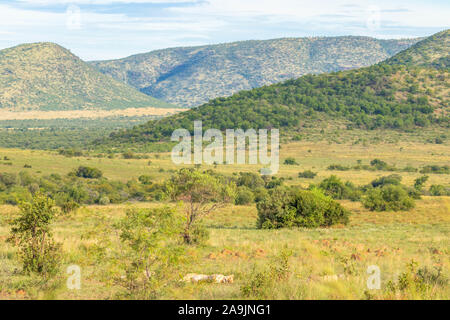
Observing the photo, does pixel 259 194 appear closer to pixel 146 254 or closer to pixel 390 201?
pixel 390 201

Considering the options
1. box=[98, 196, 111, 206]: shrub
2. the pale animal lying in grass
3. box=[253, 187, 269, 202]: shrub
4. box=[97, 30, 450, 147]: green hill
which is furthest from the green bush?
box=[97, 30, 450, 147]: green hill

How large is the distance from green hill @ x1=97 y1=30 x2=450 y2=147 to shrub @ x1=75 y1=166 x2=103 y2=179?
31400 mm

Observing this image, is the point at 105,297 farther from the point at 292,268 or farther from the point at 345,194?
the point at 345,194

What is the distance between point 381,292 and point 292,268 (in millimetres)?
2397

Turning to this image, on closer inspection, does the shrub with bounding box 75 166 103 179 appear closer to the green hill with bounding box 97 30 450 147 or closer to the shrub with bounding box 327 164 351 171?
the shrub with bounding box 327 164 351 171

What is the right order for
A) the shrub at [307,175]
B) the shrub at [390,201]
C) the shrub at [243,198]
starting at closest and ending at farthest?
the shrub at [390,201] < the shrub at [243,198] < the shrub at [307,175]

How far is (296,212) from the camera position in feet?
66.9

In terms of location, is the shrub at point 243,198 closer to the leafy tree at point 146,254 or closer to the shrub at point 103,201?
the shrub at point 103,201

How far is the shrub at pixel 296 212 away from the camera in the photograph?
20125mm

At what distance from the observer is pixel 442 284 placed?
344 inches

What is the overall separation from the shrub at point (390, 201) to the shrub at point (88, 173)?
25.3 meters

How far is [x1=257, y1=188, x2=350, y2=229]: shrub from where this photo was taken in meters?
20.1

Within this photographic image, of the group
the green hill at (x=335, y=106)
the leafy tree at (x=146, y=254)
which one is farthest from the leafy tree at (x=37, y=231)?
the green hill at (x=335, y=106)

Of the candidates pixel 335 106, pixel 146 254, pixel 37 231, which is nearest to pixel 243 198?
pixel 37 231
